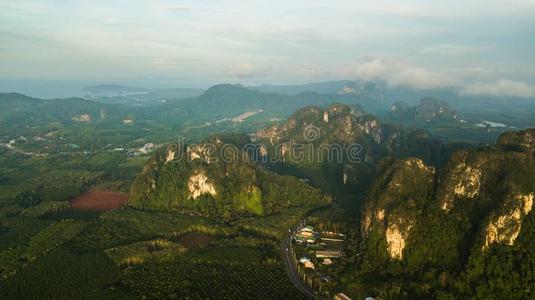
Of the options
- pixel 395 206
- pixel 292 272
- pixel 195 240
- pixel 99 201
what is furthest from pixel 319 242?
pixel 99 201

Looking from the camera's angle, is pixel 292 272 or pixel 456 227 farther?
pixel 292 272

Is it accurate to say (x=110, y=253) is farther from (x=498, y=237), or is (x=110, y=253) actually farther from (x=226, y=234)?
(x=498, y=237)

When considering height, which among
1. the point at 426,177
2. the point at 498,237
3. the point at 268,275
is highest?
the point at 426,177

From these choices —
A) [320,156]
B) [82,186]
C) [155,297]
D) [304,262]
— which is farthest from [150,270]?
[320,156]

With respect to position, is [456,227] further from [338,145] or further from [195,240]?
[338,145]

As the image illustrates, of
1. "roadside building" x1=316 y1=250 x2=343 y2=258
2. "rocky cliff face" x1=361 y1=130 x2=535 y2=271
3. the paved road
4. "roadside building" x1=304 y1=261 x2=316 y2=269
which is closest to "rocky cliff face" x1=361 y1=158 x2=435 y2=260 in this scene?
"rocky cliff face" x1=361 y1=130 x2=535 y2=271
